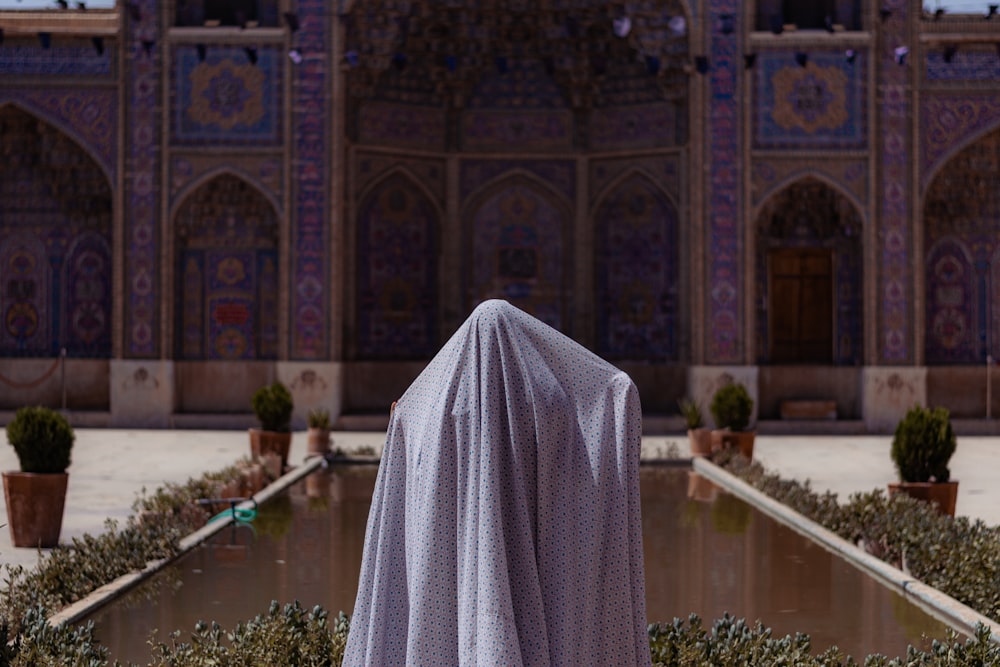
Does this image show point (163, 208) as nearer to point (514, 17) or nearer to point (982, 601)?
point (514, 17)

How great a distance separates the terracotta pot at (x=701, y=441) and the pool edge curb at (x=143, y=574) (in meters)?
5.03

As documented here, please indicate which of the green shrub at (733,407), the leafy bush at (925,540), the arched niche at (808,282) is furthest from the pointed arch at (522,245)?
the leafy bush at (925,540)

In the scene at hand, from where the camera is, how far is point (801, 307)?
64.6 ft

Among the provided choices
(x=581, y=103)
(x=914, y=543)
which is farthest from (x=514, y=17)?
(x=914, y=543)

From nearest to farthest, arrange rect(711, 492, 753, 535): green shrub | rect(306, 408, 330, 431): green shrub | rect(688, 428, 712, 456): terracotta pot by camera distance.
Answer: rect(711, 492, 753, 535): green shrub, rect(306, 408, 330, 431): green shrub, rect(688, 428, 712, 456): terracotta pot

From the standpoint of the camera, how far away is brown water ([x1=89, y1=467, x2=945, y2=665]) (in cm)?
681

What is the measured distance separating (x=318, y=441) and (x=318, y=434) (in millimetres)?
90

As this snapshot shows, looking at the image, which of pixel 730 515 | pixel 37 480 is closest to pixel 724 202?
pixel 730 515

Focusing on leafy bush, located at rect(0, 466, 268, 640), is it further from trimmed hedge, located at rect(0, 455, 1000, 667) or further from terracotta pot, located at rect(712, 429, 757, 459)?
terracotta pot, located at rect(712, 429, 757, 459)

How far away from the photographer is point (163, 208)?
18.7m

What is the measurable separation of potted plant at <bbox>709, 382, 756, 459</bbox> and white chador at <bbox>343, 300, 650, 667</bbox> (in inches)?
446

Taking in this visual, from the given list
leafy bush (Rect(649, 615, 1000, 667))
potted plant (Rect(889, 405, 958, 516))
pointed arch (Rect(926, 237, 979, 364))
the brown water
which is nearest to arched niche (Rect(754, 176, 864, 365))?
pointed arch (Rect(926, 237, 979, 364))

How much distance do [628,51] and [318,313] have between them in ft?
20.4

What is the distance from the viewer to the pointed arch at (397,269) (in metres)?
19.9
